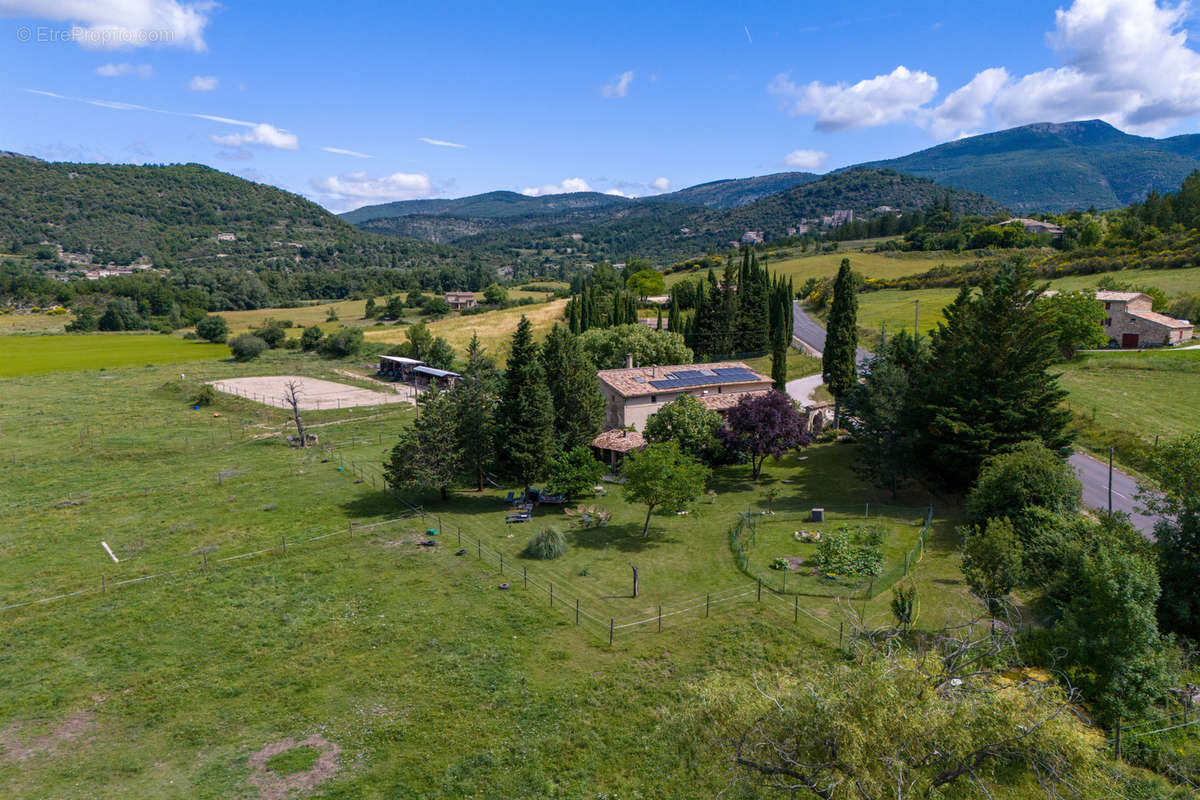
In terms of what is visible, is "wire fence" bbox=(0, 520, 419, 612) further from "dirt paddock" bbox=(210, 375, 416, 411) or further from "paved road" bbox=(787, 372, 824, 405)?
"paved road" bbox=(787, 372, 824, 405)

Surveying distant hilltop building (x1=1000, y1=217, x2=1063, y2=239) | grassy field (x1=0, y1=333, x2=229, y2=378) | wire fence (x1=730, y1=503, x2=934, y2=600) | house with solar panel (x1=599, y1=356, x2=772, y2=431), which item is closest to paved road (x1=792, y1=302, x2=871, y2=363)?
house with solar panel (x1=599, y1=356, x2=772, y2=431)

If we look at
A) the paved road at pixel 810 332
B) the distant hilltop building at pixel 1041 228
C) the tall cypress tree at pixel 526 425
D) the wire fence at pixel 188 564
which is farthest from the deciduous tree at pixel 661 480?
the distant hilltop building at pixel 1041 228

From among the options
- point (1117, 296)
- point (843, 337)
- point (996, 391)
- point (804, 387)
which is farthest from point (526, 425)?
point (1117, 296)

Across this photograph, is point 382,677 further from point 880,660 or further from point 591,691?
point 880,660

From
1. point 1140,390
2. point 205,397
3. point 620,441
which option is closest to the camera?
point 620,441

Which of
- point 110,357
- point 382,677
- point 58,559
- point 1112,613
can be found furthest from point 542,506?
point 110,357

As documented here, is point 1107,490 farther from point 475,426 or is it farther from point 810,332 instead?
point 810,332
